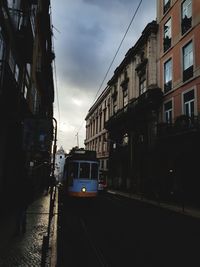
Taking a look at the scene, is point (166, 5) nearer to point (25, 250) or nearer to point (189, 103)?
point (189, 103)

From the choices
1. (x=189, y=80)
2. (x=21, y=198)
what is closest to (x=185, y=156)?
(x=189, y=80)

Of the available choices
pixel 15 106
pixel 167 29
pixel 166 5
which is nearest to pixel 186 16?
pixel 167 29

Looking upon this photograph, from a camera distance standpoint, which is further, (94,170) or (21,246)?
(94,170)

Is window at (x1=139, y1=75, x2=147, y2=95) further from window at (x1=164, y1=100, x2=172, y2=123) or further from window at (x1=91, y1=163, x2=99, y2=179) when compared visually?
window at (x1=91, y1=163, x2=99, y2=179)

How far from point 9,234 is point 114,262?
3942mm

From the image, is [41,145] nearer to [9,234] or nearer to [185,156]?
[9,234]

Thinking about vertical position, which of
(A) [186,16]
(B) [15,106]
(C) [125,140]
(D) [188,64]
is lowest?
(B) [15,106]

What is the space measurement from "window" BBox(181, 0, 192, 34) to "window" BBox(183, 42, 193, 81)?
57.5 inches

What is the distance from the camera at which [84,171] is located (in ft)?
60.5

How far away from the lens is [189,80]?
77.8 ft

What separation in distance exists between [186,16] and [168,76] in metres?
5.50

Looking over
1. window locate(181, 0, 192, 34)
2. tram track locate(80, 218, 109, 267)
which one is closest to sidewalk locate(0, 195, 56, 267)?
tram track locate(80, 218, 109, 267)

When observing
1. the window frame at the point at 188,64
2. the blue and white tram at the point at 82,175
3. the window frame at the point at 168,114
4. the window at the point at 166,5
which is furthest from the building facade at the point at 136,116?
the blue and white tram at the point at 82,175

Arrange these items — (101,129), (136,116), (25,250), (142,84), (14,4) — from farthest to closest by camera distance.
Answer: (101,129) → (142,84) → (136,116) → (14,4) → (25,250)
